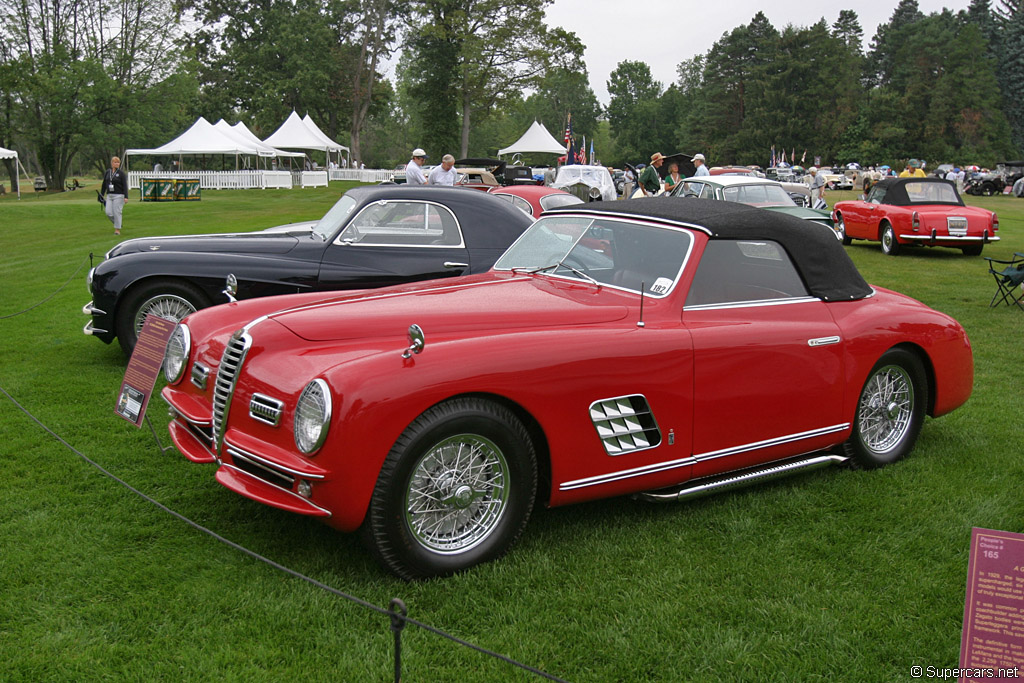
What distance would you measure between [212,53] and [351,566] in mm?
68127

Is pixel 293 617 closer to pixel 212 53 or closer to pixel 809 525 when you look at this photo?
pixel 809 525

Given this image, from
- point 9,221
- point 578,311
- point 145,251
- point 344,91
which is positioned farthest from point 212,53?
point 578,311

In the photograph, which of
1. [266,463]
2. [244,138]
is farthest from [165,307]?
[244,138]

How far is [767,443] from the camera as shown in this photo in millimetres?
4602

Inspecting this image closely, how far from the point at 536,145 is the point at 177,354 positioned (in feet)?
168

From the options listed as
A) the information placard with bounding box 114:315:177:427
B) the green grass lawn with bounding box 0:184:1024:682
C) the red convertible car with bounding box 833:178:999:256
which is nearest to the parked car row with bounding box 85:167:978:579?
the information placard with bounding box 114:315:177:427

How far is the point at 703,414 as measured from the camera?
4.30 metres

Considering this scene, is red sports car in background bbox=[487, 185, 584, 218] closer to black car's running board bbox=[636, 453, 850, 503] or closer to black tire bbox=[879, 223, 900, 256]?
black tire bbox=[879, 223, 900, 256]

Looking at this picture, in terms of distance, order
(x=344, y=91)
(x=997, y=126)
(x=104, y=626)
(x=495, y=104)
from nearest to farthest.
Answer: (x=104, y=626) < (x=495, y=104) < (x=344, y=91) < (x=997, y=126)

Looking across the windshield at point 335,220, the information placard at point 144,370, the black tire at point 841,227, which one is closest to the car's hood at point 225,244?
the windshield at point 335,220

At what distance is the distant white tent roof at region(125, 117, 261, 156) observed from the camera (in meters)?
39.4

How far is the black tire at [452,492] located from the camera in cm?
350

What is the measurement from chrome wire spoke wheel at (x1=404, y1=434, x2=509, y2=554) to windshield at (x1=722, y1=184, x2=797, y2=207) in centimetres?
1338

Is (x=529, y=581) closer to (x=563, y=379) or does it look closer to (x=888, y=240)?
(x=563, y=379)
